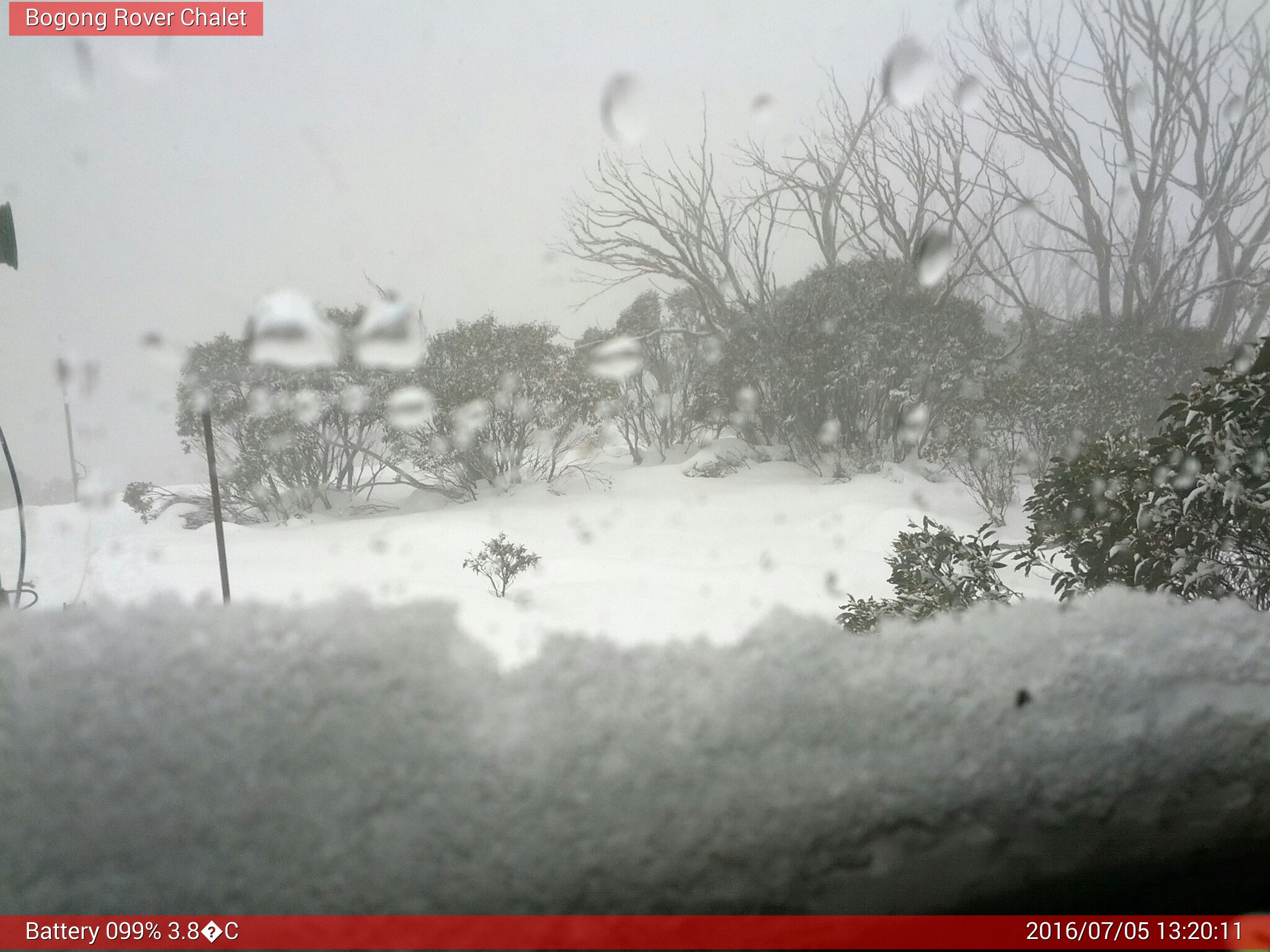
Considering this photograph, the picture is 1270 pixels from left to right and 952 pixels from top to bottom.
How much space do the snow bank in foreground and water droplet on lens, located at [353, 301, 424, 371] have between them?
0.32 m

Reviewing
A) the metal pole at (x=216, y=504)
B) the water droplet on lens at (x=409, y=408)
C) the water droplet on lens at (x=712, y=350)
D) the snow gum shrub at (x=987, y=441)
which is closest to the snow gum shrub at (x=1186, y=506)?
the snow gum shrub at (x=987, y=441)

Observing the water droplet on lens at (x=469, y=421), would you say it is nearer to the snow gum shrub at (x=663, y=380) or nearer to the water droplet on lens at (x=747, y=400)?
the snow gum shrub at (x=663, y=380)

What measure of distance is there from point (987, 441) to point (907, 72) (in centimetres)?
50

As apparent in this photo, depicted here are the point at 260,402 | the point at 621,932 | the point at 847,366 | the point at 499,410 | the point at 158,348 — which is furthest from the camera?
the point at 847,366

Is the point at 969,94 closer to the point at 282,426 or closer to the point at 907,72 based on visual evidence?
the point at 907,72

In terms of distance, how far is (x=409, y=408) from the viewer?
0.69 m

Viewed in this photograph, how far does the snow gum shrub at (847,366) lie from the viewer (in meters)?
0.97

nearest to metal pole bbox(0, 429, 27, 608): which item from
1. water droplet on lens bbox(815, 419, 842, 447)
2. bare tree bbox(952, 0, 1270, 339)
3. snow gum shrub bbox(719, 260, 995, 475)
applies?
snow gum shrub bbox(719, 260, 995, 475)

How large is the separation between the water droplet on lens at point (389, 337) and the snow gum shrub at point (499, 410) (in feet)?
0.09

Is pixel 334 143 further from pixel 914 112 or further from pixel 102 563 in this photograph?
pixel 914 112

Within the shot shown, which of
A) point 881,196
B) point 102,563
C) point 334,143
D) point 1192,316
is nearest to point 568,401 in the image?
point 334,143

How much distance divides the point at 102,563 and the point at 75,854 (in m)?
0.35

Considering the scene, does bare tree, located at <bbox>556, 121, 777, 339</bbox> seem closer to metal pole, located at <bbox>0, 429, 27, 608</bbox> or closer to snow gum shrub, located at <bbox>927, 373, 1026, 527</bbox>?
snow gum shrub, located at <bbox>927, 373, 1026, 527</bbox>

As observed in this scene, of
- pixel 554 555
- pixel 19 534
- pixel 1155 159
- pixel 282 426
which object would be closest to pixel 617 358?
pixel 554 555
